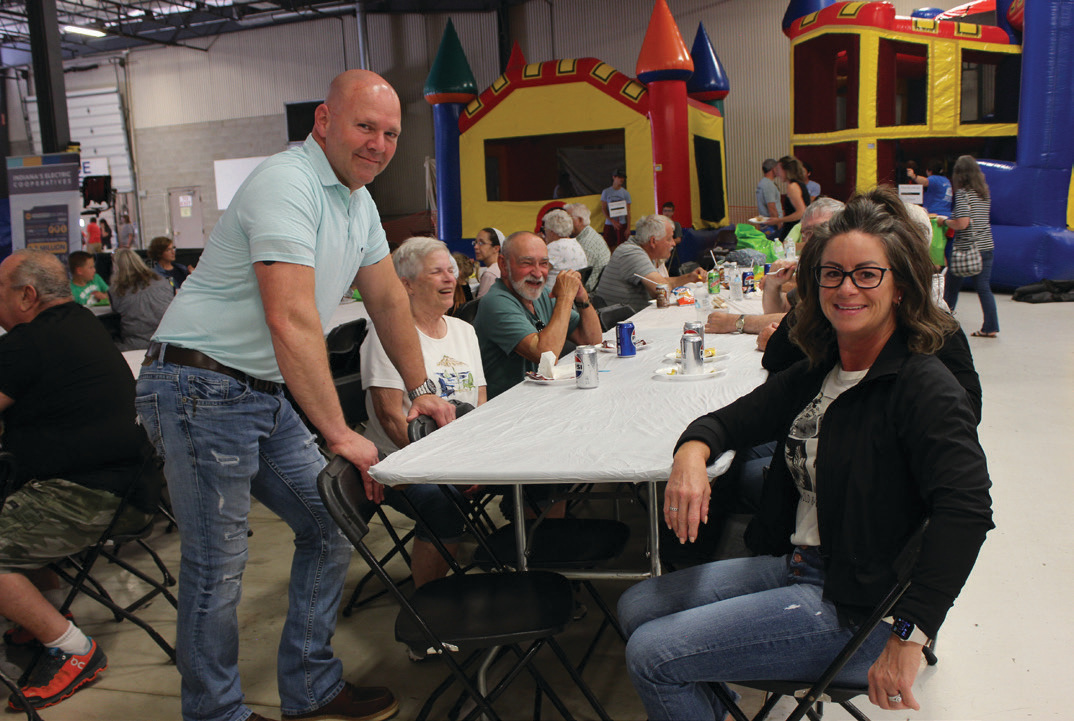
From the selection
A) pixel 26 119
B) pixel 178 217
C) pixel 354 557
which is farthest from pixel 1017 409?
pixel 26 119

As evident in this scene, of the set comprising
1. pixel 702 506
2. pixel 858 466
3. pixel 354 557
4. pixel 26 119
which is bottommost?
pixel 354 557

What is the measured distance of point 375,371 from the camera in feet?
8.61

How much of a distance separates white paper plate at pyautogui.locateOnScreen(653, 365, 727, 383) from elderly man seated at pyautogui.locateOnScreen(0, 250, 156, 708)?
1.66 metres

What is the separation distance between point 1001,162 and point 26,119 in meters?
19.1

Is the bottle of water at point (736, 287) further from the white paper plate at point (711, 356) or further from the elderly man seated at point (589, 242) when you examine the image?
the white paper plate at point (711, 356)

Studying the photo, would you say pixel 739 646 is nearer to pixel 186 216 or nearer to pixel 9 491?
pixel 9 491

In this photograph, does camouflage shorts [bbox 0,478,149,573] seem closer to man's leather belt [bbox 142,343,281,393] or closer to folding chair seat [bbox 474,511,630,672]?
man's leather belt [bbox 142,343,281,393]

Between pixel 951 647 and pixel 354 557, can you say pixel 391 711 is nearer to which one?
pixel 354 557

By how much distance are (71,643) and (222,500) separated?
0.97 meters

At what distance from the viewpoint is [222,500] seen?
185 centimetres

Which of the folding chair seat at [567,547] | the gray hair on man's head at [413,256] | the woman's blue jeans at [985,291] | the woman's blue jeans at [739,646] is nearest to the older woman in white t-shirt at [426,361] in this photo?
the gray hair on man's head at [413,256]

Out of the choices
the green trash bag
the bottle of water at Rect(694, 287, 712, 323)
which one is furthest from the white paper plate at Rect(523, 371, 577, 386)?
the green trash bag

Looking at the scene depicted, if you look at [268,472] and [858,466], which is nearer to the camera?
[858,466]

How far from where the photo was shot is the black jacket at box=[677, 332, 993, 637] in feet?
4.29
